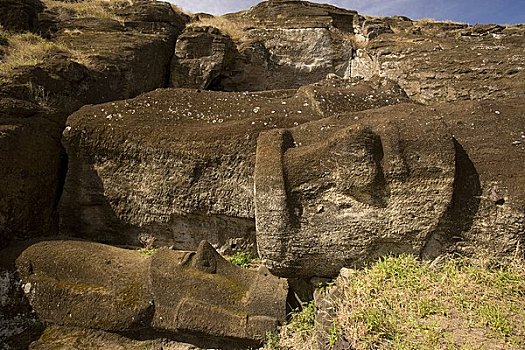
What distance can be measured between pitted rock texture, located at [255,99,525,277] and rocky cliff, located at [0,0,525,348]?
0.01 meters

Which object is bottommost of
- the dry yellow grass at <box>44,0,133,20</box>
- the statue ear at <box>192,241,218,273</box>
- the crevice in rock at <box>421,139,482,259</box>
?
the statue ear at <box>192,241,218,273</box>

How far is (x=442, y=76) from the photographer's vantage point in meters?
9.32

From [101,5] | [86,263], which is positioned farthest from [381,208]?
[101,5]

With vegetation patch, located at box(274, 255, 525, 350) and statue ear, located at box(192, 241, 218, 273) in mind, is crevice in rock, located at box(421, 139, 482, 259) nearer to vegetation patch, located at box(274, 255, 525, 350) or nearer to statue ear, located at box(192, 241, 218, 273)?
vegetation patch, located at box(274, 255, 525, 350)

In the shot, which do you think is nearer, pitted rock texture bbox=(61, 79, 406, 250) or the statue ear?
the statue ear

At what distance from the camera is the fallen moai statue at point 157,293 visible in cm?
472

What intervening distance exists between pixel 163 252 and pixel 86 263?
2.69ft

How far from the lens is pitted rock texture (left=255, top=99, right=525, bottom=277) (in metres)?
4.54

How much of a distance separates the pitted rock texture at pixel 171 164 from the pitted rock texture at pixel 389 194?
2.47ft

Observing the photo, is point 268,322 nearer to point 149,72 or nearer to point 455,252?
point 455,252

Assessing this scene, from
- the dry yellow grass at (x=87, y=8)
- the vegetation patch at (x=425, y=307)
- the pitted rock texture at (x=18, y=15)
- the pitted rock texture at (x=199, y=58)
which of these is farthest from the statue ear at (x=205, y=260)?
the dry yellow grass at (x=87, y=8)

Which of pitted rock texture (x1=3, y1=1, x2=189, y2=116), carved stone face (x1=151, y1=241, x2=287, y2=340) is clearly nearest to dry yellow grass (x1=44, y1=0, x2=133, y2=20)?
pitted rock texture (x1=3, y1=1, x2=189, y2=116)

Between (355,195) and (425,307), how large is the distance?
4.05 ft

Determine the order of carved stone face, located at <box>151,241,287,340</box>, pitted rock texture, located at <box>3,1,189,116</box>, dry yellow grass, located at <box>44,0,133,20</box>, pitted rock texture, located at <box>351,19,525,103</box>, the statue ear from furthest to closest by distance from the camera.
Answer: dry yellow grass, located at <box>44,0,133,20</box>, pitted rock texture, located at <box>351,19,525,103</box>, pitted rock texture, located at <box>3,1,189,116</box>, the statue ear, carved stone face, located at <box>151,241,287,340</box>
